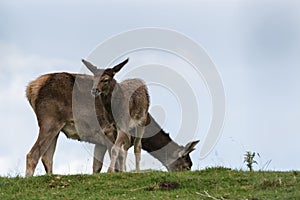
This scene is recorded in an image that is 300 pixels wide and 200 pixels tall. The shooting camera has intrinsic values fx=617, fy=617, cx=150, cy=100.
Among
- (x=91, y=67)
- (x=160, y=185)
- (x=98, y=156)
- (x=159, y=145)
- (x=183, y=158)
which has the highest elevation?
(x=91, y=67)

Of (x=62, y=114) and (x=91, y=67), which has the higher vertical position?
(x=91, y=67)

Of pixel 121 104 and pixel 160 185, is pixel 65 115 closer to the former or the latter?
pixel 121 104

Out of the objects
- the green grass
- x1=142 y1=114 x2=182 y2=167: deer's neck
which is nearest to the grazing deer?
x1=142 y1=114 x2=182 y2=167: deer's neck

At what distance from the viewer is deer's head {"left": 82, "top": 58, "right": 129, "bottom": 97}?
45.3 ft

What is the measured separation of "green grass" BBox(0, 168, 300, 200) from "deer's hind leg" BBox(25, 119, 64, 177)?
2.09m

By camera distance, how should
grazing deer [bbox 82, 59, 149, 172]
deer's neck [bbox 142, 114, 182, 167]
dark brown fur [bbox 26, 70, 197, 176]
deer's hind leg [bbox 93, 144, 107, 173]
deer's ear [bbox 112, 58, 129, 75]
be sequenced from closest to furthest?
dark brown fur [bbox 26, 70, 197, 176], grazing deer [bbox 82, 59, 149, 172], deer's ear [bbox 112, 58, 129, 75], deer's hind leg [bbox 93, 144, 107, 173], deer's neck [bbox 142, 114, 182, 167]

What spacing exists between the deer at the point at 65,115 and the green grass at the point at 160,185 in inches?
99.5

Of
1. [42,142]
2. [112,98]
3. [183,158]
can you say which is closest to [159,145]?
[183,158]

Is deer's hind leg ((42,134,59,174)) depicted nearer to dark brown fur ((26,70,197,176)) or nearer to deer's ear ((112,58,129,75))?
dark brown fur ((26,70,197,176))

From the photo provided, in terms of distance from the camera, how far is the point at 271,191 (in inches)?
363

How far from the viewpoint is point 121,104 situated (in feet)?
48.6

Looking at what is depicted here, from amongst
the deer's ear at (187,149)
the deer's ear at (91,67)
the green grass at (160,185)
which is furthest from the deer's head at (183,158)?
the green grass at (160,185)

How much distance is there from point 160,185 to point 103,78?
473 cm

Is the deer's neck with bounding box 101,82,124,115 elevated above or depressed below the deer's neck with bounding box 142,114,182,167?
above
